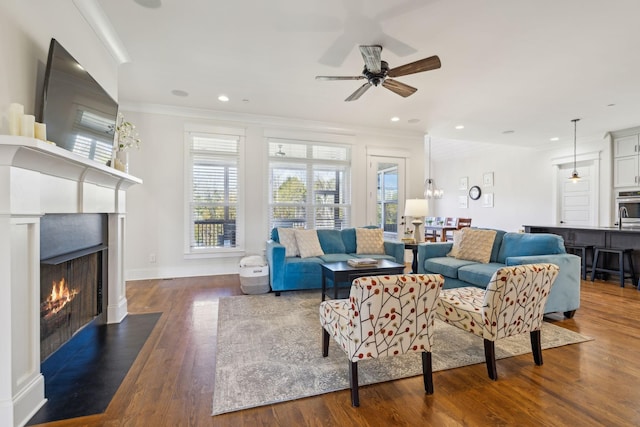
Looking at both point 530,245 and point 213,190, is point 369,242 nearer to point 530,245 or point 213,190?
point 530,245

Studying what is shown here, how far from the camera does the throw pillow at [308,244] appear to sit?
14.0 ft

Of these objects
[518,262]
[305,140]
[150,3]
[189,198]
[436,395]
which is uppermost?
[150,3]

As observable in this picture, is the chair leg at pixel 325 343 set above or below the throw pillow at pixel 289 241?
below

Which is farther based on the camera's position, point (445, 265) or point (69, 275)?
point (445, 265)

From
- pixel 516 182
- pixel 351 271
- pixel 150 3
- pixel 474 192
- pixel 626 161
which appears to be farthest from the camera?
pixel 474 192

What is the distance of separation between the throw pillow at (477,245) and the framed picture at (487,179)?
227 inches

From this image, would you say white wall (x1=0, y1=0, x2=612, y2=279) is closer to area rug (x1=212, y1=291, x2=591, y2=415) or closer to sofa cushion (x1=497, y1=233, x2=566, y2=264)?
area rug (x1=212, y1=291, x2=591, y2=415)

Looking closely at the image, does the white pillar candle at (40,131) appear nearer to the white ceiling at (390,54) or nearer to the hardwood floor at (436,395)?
the white ceiling at (390,54)

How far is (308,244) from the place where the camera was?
434 centimetres

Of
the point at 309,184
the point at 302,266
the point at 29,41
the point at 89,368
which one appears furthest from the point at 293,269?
the point at 29,41

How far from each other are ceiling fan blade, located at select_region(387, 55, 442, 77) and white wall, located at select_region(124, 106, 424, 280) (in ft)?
9.60

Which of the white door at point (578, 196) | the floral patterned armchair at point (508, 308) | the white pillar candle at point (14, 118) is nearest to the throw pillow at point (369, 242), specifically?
the floral patterned armchair at point (508, 308)

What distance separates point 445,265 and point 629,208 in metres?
5.15

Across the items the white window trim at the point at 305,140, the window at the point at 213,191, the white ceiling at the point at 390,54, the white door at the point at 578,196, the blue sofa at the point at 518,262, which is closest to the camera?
the white ceiling at the point at 390,54
